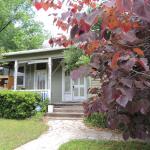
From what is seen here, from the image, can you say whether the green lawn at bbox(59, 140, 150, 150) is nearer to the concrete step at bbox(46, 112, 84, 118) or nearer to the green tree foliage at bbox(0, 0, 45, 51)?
the concrete step at bbox(46, 112, 84, 118)

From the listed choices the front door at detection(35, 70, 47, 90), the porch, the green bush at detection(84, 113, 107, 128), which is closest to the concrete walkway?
the green bush at detection(84, 113, 107, 128)

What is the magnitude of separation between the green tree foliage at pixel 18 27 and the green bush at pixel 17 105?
718 inches

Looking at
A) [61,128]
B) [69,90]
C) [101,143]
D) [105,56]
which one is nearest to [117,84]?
[105,56]

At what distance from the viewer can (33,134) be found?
1005 centimetres

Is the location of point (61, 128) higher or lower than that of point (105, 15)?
lower

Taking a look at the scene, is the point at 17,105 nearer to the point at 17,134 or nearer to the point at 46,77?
the point at 17,134

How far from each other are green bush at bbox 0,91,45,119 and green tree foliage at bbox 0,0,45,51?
18.2 meters

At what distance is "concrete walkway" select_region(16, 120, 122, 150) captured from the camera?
334 inches

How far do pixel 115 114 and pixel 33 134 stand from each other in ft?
19.1

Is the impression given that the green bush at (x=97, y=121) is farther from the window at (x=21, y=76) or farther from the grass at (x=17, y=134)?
the window at (x=21, y=76)

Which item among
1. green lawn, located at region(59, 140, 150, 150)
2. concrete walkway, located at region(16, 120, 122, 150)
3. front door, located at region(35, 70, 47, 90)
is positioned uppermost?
front door, located at region(35, 70, 47, 90)

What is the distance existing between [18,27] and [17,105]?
22970 millimetres

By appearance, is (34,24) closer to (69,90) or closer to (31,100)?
(69,90)

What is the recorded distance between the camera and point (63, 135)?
10047 mm
